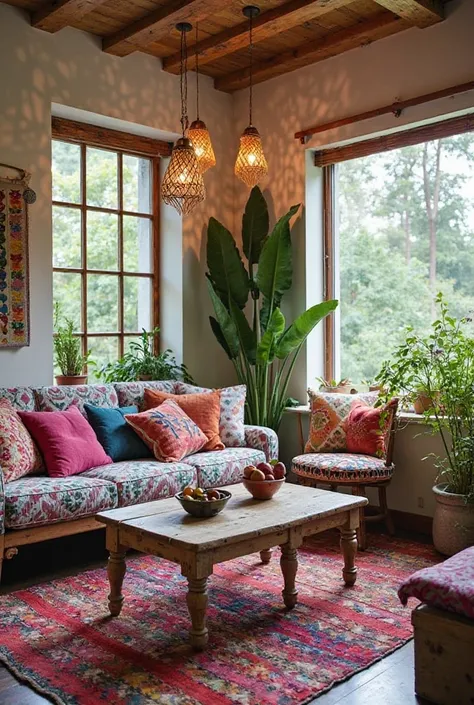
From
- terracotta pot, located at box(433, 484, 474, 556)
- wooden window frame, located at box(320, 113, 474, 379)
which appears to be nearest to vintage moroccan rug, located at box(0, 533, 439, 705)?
terracotta pot, located at box(433, 484, 474, 556)

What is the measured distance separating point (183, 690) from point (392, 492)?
2551 millimetres

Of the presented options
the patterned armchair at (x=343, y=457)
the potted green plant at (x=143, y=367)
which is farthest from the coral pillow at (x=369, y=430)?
the potted green plant at (x=143, y=367)

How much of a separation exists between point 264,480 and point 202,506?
1.37 ft

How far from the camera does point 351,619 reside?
308cm

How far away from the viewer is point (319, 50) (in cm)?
495

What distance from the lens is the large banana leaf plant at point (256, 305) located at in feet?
16.5

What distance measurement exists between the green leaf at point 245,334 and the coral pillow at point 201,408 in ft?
2.05

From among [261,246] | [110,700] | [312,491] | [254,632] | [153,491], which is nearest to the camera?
[110,700]

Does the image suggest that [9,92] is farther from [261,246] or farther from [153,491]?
[153,491]

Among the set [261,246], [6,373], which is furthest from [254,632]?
[261,246]

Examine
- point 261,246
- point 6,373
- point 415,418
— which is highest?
point 261,246

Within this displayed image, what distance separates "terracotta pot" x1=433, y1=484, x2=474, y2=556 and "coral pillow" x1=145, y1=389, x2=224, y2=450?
141 centimetres

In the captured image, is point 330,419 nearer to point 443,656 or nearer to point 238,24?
point 443,656

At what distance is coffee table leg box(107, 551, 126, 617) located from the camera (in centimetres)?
312
